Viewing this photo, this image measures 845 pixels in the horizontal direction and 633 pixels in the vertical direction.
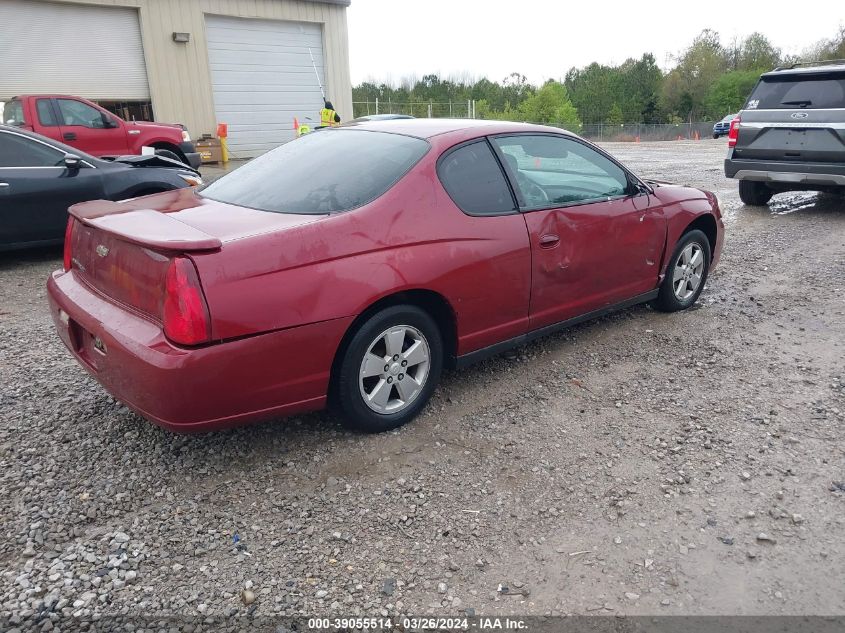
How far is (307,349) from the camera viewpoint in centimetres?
300

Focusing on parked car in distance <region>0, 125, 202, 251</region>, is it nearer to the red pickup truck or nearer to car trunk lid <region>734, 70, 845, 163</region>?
the red pickup truck

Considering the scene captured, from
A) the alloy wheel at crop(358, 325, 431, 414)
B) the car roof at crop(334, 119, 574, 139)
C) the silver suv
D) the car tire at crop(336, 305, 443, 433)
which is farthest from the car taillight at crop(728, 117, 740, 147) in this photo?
the alloy wheel at crop(358, 325, 431, 414)

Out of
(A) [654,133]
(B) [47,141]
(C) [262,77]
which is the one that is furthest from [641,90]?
(B) [47,141]

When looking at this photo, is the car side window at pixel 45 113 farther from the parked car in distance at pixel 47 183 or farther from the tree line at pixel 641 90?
the tree line at pixel 641 90

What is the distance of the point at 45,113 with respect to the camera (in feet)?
38.1

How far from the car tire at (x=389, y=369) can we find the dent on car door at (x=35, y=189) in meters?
4.93

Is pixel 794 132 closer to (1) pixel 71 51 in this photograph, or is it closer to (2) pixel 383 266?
(2) pixel 383 266

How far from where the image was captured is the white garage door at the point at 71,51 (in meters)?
13.6

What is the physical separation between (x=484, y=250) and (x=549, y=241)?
0.54m

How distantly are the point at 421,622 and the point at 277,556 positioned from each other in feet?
2.11

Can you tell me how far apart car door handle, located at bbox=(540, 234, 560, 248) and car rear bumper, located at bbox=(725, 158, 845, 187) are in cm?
632

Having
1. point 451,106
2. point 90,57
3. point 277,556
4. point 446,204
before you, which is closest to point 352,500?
point 277,556

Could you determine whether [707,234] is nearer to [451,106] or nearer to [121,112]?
[121,112]

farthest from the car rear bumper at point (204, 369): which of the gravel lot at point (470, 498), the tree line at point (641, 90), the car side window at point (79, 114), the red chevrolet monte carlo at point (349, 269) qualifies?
the tree line at point (641, 90)
